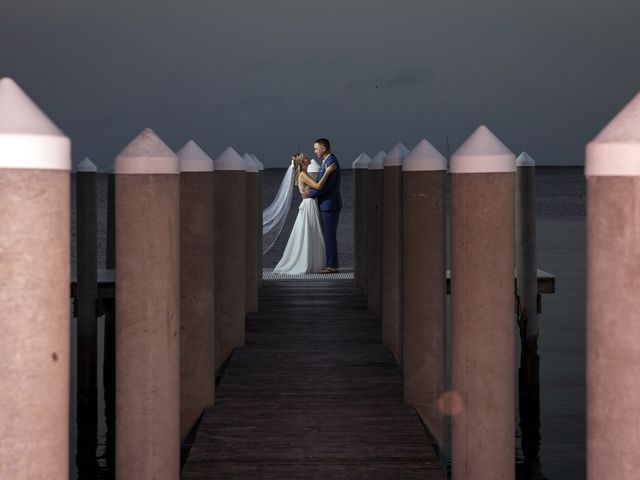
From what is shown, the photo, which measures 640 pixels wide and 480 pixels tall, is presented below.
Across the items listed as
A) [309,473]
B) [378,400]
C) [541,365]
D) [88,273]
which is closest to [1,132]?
[309,473]

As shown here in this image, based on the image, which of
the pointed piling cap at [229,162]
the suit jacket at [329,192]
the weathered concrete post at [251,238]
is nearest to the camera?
the pointed piling cap at [229,162]

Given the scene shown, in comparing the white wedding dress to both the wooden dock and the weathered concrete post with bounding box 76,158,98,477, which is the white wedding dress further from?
the wooden dock

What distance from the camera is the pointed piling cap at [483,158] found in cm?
582

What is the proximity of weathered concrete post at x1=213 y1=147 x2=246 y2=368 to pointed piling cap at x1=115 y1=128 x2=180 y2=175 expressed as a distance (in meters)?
3.93

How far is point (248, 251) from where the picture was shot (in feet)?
42.2

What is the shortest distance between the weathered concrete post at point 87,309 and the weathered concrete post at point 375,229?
3.22 m

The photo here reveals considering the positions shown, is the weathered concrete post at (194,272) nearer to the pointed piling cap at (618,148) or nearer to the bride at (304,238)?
the pointed piling cap at (618,148)

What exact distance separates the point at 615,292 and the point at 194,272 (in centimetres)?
456

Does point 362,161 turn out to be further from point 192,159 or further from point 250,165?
point 192,159

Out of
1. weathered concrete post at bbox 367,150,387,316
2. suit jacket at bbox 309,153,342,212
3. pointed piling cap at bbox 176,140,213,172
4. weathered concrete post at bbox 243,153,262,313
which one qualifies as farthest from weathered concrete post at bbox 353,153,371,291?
pointed piling cap at bbox 176,140,213,172

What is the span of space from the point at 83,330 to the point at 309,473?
8199 mm

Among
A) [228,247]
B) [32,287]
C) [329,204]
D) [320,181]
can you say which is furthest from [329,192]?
[32,287]

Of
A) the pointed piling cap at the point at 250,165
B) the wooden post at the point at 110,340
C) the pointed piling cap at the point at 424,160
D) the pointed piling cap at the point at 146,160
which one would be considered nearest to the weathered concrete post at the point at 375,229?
the pointed piling cap at the point at 250,165

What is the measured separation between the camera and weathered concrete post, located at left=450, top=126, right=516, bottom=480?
5.81 m
